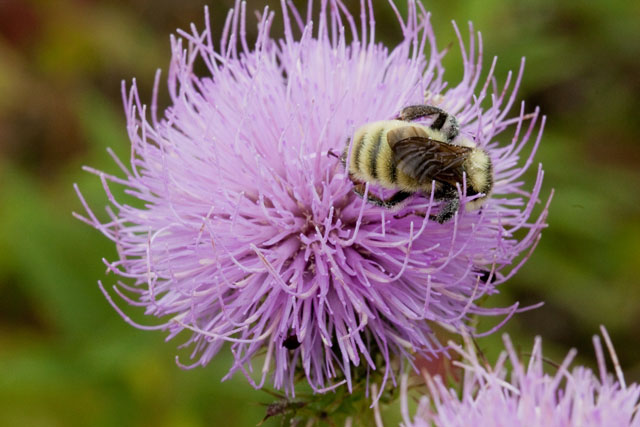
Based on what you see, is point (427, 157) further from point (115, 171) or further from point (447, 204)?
point (115, 171)

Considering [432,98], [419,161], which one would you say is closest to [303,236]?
[419,161]

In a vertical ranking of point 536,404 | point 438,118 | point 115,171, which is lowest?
point 536,404

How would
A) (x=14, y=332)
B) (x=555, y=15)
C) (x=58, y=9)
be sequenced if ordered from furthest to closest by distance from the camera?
1. (x=58, y=9)
2. (x=555, y=15)
3. (x=14, y=332)

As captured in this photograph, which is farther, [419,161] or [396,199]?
[396,199]

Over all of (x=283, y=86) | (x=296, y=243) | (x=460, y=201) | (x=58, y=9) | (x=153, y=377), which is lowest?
(x=153, y=377)

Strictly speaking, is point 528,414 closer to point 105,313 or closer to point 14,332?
point 105,313

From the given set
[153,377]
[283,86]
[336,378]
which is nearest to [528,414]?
[336,378]
